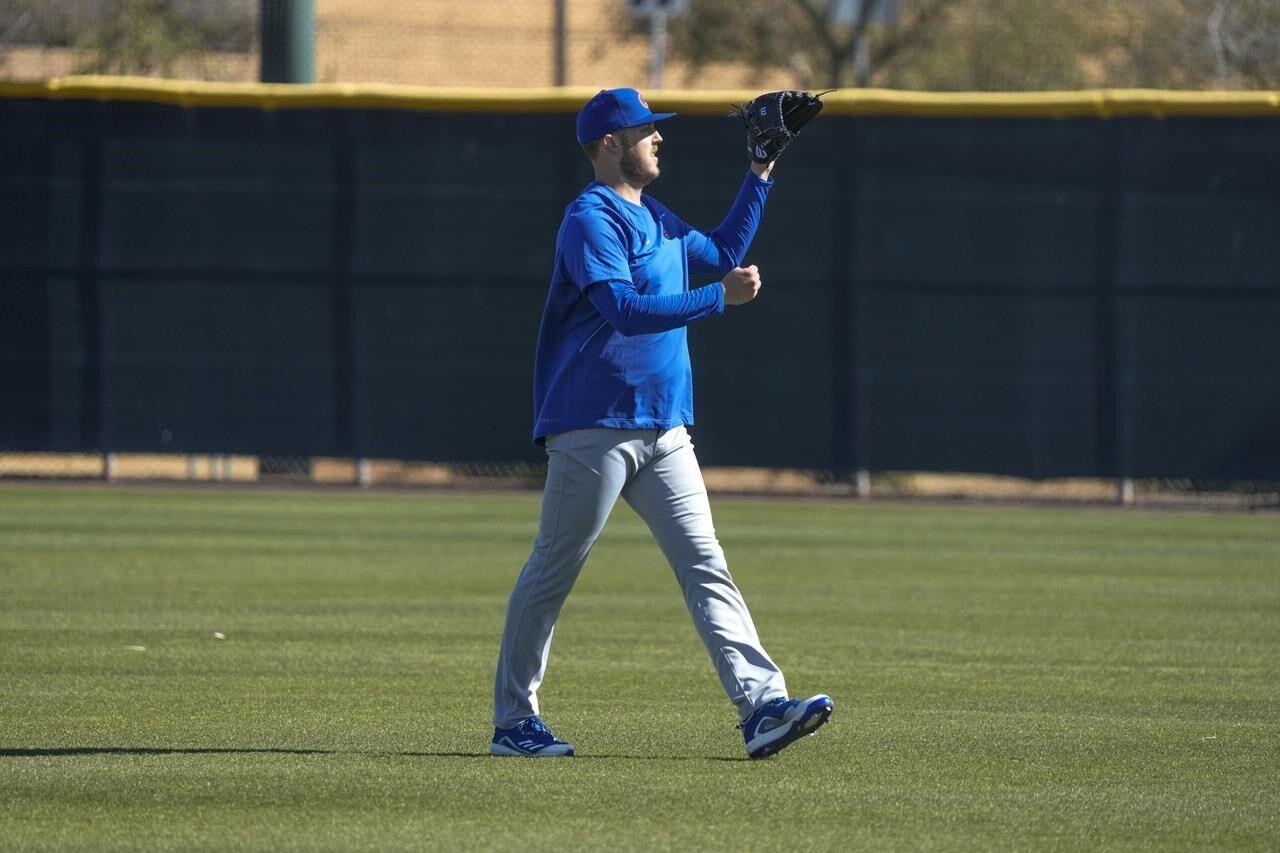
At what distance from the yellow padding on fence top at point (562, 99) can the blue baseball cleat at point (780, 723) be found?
33.2ft

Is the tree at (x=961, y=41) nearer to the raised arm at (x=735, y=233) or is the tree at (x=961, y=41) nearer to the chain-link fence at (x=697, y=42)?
the chain-link fence at (x=697, y=42)

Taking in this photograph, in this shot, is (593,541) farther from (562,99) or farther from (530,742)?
(562,99)

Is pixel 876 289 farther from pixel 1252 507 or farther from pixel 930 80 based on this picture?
pixel 930 80

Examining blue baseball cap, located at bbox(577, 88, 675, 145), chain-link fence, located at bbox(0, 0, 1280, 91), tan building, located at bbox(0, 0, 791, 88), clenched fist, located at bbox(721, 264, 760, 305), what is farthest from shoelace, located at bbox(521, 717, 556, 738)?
tan building, located at bbox(0, 0, 791, 88)

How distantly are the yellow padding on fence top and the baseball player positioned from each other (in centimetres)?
963

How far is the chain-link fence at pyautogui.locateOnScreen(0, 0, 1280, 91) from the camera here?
69.2 feet

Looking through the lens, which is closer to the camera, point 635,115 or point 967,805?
point 967,805

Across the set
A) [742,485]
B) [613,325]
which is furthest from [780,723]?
[742,485]

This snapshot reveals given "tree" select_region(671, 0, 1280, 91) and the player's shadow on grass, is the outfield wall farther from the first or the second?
the player's shadow on grass

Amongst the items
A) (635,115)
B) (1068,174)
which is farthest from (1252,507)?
(635,115)

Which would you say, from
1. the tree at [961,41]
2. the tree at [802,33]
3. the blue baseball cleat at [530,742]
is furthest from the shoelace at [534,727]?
the tree at [802,33]

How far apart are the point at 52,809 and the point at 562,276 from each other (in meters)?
2.15

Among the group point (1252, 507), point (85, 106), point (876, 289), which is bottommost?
point (1252, 507)

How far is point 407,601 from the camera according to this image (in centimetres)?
1065
